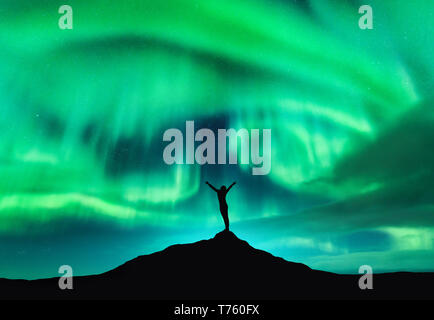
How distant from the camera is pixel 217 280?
2517cm

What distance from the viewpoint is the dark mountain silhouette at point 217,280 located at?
2455cm

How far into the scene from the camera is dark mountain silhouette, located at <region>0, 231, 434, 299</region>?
966 inches

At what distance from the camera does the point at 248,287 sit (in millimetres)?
24828

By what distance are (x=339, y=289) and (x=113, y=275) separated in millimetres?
14528

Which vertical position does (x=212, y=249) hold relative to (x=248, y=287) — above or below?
above

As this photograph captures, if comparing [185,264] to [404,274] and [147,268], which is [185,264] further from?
[404,274]

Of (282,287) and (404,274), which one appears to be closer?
(282,287)
